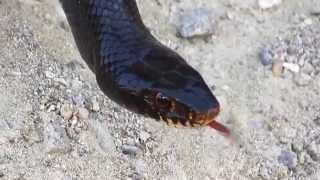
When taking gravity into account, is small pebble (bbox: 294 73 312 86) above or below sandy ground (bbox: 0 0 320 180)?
above

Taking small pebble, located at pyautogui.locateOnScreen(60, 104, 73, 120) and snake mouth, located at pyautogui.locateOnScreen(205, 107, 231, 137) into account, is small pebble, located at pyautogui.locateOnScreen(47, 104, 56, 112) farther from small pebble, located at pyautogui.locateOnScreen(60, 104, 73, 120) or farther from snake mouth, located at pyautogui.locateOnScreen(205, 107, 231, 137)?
snake mouth, located at pyautogui.locateOnScreen(205, 107, 231, 137)

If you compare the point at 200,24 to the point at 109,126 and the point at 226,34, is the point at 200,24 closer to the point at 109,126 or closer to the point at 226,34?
the point at 226,34

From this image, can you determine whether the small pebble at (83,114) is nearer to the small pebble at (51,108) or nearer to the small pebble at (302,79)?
the small pebble at (51,108)

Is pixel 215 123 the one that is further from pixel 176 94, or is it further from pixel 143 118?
pixel 143 118

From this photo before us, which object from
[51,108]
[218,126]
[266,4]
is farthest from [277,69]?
[51,108]

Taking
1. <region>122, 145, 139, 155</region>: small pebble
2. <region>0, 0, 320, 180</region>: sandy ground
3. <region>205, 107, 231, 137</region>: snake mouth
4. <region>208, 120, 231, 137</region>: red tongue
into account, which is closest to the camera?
<region>205, 107, 231, 137</region>: snake mouth

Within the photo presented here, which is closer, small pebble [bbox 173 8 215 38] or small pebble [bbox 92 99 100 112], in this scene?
small pebble [bbox 92 99 100 112]

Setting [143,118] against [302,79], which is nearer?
[143,118]

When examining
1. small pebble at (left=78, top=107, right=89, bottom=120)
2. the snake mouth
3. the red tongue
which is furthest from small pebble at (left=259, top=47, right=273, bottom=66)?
small pebble at (left=78, top=107, right=89, bottom=120)
